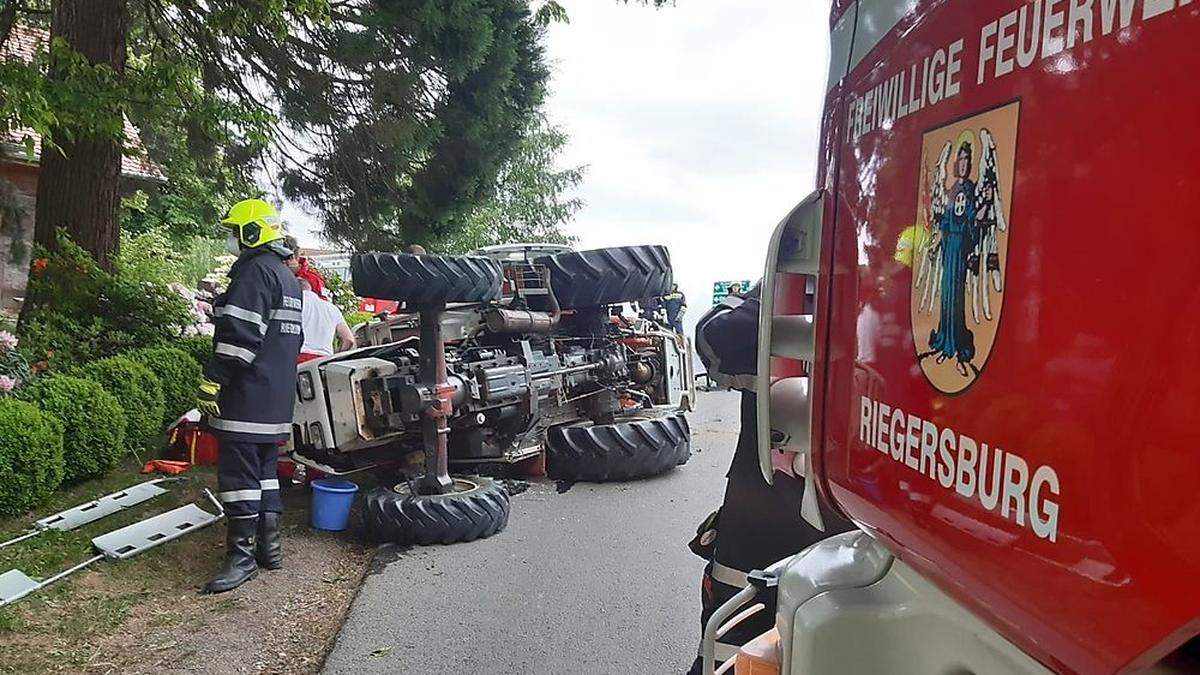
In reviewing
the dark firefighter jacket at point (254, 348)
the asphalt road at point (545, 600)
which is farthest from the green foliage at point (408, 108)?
the dark firefighter jacket at point (254, 348)

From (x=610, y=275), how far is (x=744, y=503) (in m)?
4.39

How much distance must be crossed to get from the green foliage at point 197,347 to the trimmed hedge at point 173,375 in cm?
36

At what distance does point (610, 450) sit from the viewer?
702cm

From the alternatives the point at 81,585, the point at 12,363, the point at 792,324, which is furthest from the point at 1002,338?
the point at 12,363

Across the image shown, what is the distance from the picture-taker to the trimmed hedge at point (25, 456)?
16.9ft

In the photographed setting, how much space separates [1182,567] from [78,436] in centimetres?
663

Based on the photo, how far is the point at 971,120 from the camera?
1.04 m

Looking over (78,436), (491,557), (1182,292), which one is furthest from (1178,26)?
(78,436)

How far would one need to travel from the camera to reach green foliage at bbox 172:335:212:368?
349 inches

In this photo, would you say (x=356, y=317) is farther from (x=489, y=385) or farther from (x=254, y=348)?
(x=254, y=348)

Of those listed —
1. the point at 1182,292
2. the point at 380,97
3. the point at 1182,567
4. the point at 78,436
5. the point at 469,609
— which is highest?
the point at 380,97

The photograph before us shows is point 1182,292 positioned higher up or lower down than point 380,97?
lower down

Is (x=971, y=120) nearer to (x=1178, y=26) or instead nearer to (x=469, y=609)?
(x=1178, y=26)

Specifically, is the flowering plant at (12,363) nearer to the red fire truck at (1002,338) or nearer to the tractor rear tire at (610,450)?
the tractor rear tire at (610,450)
